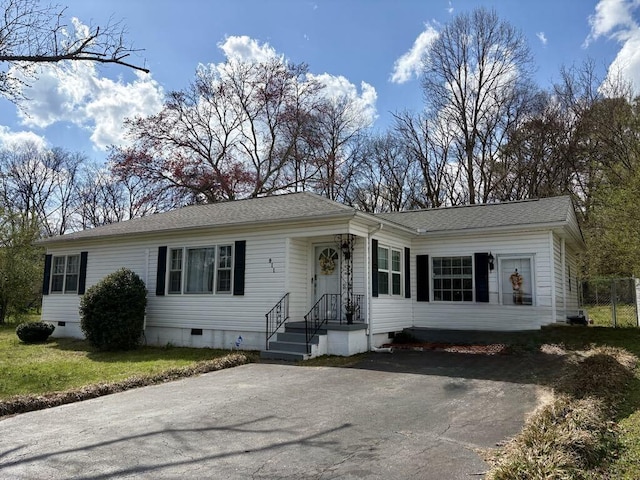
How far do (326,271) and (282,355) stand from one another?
2.61 meters

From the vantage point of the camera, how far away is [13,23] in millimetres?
7316

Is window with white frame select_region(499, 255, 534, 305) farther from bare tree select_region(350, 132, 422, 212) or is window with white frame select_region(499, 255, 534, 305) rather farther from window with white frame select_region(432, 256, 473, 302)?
bare tree select_region(350, 132, 422, 212)

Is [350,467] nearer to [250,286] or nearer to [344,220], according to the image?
[344,220]

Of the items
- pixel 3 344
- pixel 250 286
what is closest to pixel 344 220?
pixel 250 286

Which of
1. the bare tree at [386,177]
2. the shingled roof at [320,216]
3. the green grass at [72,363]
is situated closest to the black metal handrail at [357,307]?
the shingled roof at [320,216]

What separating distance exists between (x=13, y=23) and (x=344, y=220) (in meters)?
6.76

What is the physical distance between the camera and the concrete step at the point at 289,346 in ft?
32.6

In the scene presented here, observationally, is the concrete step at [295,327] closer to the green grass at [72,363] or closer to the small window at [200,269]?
the green grass at [72,363]

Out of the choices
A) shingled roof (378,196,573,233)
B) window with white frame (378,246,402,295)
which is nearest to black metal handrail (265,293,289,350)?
window with white frame (378,246,402,295)

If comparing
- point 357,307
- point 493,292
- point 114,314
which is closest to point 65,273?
point 114,314

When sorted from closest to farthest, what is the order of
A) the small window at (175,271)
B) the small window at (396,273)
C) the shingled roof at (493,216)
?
the shingled roof at (493,216) → the small window at (396,273) → the small window at (175,271)

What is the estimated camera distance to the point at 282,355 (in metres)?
9.91

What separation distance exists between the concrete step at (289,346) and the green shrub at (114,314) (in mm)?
4015

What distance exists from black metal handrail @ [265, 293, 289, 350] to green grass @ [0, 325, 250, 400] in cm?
117
